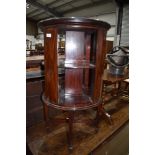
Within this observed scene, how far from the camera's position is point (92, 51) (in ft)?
5.03

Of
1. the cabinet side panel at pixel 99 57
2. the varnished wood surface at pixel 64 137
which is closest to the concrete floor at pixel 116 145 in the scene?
the varnished wood surface at pixel 64 137

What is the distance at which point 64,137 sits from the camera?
5.06 ft

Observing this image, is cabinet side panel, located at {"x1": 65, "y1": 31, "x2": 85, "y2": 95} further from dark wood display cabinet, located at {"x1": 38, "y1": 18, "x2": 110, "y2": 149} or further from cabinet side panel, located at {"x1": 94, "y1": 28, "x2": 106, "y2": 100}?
cabinet side panel, located at {"x1": 94, "y1": 28, "x2": 106, "y2": 100}

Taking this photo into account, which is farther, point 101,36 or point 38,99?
point 38,99

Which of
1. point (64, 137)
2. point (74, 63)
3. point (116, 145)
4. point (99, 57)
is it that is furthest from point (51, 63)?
point (116, 145)

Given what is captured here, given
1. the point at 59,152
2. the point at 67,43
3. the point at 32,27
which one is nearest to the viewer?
the point at 59,152

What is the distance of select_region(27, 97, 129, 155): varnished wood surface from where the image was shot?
1.36 metres

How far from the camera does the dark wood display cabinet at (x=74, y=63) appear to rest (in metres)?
1.13

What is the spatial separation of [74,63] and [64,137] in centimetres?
76
